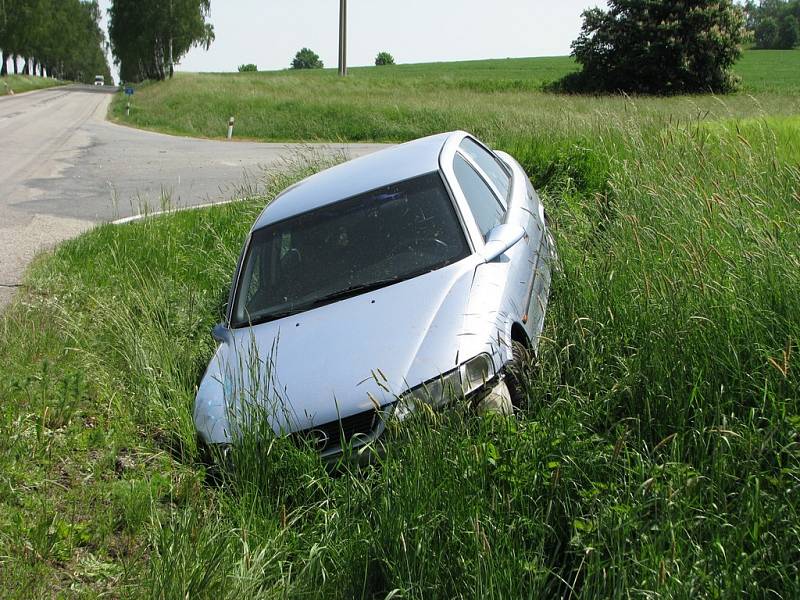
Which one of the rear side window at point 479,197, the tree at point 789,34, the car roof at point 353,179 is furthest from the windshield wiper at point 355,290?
the tree at point 789,34

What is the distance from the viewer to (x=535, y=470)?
11.0 feet

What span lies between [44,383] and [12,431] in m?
0.56

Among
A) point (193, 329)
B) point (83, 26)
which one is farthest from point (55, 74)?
point (193, 329)

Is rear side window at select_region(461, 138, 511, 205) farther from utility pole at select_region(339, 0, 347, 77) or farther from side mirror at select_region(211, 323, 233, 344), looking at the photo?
utility pole at select_region(339, 0, 347, 77)

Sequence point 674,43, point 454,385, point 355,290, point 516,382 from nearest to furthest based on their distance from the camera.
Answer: point 454,385 < point 516,382 < point 355,290 < point 674,43

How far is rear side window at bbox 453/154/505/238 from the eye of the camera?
566 centimetres

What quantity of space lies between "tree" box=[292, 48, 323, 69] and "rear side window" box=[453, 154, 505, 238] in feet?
479

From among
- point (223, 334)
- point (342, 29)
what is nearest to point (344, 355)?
point (223, 334)

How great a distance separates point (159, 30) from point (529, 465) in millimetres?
83108

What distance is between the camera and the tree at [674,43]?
1737 inches

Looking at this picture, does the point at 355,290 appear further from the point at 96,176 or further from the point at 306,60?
the point at 306,60

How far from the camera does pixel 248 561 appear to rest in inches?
131

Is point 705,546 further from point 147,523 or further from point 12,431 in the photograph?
point 12,431

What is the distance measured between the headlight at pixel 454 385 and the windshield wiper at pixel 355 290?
1041 mm
